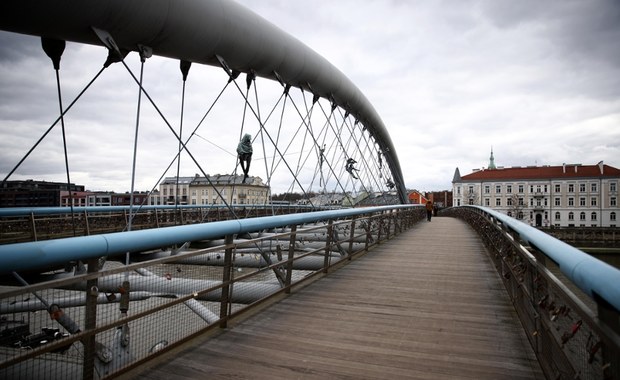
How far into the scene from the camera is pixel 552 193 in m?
68.4

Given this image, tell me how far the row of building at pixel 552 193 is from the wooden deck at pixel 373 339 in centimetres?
6798

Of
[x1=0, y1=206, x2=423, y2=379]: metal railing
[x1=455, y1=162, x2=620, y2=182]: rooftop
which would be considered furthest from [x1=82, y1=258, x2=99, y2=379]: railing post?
[x1=455, y1=162, x2=620, y2=182]: rooftop

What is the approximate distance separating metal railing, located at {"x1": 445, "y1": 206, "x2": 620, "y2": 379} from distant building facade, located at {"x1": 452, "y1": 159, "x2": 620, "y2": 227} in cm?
6966

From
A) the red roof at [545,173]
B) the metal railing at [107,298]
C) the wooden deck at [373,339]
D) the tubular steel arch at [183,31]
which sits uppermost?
the red roof at [545,173]

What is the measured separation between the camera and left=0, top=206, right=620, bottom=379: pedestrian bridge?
188cm

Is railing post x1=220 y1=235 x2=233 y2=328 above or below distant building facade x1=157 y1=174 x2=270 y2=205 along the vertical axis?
below

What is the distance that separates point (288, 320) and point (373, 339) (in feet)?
2.67

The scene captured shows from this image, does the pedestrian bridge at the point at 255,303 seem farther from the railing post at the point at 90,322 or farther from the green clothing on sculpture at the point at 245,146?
the green clothing on sculpture at the point at 245,146

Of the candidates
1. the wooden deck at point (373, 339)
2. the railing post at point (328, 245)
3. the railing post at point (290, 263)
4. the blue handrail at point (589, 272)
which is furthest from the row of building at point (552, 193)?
the blue handrail at point (589, 272)

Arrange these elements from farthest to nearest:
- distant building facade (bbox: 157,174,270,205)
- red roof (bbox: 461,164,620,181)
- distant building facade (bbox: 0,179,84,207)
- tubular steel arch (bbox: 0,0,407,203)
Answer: red roof (bbox: 461,164,620,181), distant building facade (bbox: 157,174,270,205), distant building facade (bbox: 0,179,84,207), tubular steel arch (bbox: 0,0,407,203)

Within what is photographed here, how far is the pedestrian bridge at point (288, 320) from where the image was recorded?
6.18ft

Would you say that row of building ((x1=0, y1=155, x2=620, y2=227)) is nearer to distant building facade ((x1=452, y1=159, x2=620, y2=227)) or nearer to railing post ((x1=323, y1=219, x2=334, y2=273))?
distant building facade ((x1=452, y1=159, x2=620, y2=227))

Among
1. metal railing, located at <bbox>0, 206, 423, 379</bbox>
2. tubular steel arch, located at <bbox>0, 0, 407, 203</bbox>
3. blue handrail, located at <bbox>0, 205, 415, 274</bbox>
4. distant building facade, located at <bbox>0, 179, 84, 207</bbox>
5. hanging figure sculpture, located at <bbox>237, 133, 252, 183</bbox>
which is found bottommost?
metal railing, located at <bbox>0, 206, 423, 379</bbox>

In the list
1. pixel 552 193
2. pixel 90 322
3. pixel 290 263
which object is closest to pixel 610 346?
pixel 90 322
